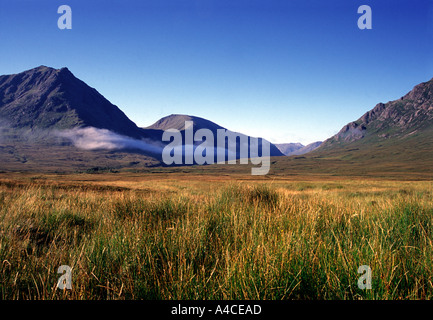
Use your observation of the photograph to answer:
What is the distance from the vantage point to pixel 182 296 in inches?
91.4

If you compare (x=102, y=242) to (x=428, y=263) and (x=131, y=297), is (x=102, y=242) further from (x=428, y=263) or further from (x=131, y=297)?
(x=428, y=263)

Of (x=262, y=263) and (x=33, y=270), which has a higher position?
(x=262, y=263)

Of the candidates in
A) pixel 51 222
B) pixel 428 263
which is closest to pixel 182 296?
pixel 428 263

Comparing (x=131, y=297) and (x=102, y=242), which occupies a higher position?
(x=102, y=242)

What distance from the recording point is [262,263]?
8.34ft

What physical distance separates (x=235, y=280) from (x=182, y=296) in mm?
530

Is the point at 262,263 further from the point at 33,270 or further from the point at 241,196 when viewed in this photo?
the point at 241,196

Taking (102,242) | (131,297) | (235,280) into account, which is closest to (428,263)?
(235,280)

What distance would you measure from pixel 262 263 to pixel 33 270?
2590mm

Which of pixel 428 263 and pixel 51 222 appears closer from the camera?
pixel 428 263
